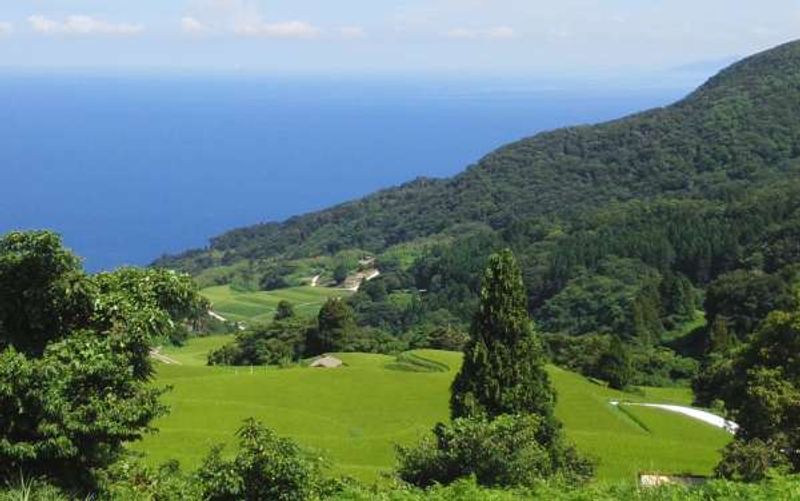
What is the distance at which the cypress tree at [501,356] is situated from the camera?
1884 centimetres

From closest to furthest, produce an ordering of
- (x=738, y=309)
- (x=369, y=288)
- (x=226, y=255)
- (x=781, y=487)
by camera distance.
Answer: (x=781, y=487) < (x=738, y=309) < (x=369, y=288) < (x=226, y=255)

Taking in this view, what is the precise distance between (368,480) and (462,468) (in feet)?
16.5

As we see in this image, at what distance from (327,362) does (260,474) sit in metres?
28.0

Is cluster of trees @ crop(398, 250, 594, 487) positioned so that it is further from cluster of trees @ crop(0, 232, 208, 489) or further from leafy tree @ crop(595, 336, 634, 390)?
leafy tree @ crop(595, 336, 634, 390)

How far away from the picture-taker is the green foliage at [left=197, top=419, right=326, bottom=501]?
40.4 feet

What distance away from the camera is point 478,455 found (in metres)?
14.9

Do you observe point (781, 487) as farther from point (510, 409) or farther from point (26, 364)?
point (26, 364)

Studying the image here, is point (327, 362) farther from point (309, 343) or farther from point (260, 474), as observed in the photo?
point (260, 474)

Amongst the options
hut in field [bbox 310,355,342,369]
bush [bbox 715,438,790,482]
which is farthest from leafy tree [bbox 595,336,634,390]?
bush [bbox 715,438,790,482]

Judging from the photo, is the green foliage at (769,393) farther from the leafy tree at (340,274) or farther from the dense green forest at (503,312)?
the leafy tree at (340,274)

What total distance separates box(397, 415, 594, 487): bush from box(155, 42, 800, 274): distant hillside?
439ft

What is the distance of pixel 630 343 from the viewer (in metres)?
69.3

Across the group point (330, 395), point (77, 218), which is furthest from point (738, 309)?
point (77, 218)

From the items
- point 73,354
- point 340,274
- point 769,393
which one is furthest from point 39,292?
point 340,274
